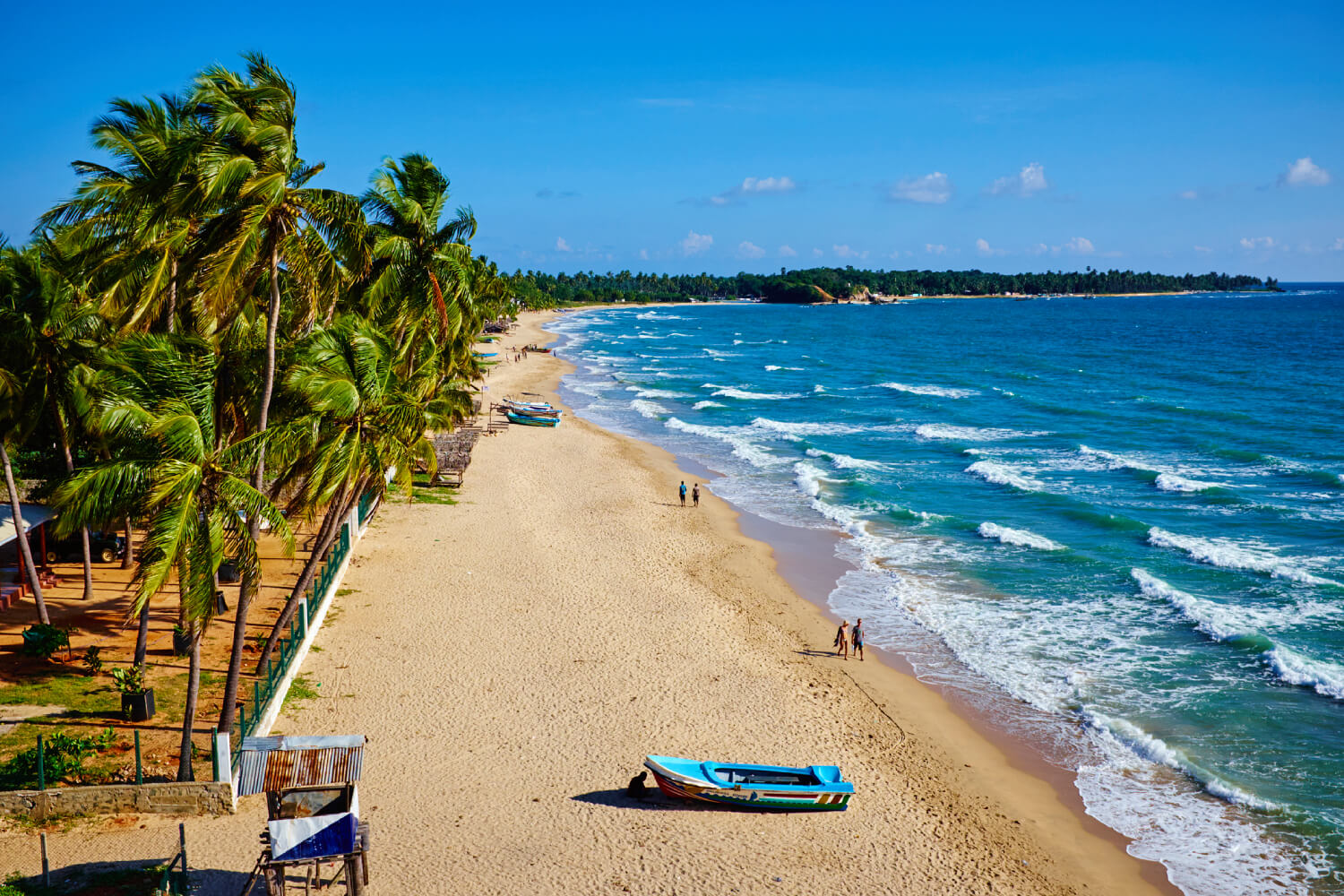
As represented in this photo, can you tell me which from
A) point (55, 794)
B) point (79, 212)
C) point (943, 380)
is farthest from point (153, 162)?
point (943, 380)

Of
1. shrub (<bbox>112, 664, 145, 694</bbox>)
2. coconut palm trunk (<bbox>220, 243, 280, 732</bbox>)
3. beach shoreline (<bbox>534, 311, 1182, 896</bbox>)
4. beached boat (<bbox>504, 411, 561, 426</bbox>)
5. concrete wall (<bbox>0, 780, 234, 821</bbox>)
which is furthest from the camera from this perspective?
beached boat (<bbox>504, 411, 561, 426</bbox>)

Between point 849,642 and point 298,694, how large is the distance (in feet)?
42.1

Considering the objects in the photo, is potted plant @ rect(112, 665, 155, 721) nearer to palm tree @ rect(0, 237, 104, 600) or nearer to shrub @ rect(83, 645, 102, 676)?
shrub @ rect(83, 645, 102, 676)

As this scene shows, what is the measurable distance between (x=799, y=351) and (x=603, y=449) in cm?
6684

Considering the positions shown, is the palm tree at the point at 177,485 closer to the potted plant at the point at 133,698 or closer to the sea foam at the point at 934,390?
the potted plant at the point at 133,698

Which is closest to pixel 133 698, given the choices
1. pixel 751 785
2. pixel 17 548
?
pixel 17 548

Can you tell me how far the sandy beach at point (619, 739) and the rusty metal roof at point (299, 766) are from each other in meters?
1.41

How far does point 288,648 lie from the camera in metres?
18.2

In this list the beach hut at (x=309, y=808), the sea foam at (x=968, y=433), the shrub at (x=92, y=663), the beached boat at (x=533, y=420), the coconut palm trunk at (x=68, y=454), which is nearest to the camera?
the beach hut at (x=309, y=808)

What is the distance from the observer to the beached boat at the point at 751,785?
15141 millimetres

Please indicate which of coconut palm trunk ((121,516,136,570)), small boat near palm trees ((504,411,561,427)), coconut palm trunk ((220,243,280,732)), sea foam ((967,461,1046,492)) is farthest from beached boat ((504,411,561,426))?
coconut palm trunk ((220,243,280,732))

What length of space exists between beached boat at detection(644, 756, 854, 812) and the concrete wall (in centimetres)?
672

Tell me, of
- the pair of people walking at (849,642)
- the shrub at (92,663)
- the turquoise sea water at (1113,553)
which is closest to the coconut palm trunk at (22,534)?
the shrub at (92,663)

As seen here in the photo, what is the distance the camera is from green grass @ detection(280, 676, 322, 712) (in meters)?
17.5
